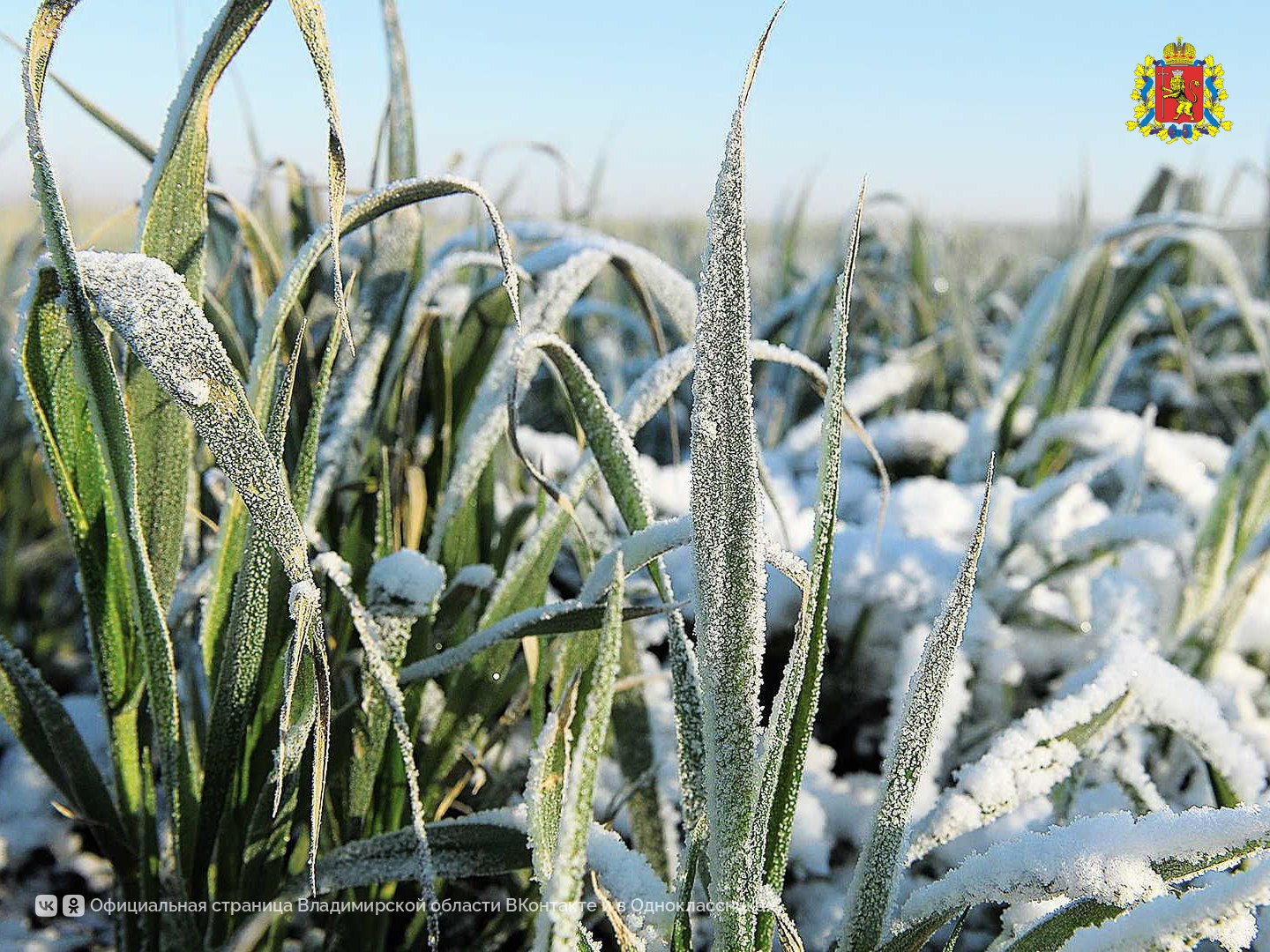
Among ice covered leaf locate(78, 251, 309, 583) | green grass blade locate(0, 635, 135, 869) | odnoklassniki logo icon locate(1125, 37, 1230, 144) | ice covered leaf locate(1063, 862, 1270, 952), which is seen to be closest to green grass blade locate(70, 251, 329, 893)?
ice covered leaf locate(78, 251, 309, 583)

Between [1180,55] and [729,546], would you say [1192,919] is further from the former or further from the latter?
[1180,55]

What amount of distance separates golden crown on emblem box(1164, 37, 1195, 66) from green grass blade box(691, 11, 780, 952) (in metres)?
1.03

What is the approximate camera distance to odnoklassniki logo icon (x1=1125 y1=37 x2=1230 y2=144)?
1132 millimetres

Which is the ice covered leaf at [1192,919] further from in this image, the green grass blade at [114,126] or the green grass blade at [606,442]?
the green grass blade at [114,126]

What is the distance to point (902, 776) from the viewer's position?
47 cm

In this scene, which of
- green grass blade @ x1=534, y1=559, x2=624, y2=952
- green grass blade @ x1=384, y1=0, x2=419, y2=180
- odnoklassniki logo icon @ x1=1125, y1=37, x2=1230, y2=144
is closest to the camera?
green grass blade @ x1=534, y1=559, x2=624, y2=952

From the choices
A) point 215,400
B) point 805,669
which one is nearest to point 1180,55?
point 805,669

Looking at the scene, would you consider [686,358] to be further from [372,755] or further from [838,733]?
[838,733]

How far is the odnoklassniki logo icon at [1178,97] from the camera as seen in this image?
3.71 feet

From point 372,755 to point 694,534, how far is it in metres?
0.29

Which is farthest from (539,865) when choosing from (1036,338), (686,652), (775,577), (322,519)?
(1036,338)

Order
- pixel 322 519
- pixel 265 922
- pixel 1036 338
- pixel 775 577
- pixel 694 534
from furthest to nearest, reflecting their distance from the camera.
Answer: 1. pixel 1036 338
2. pixel 775 577
3. pixel 322 519
4. pixel 265 922
5. pixel 694 534

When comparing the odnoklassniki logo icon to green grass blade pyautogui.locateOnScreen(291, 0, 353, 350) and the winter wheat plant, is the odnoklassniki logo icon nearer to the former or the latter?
the winter wheat plant

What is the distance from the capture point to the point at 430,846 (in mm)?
550
